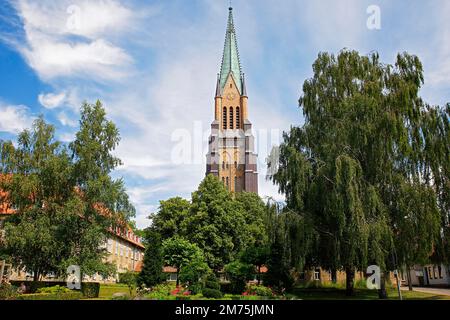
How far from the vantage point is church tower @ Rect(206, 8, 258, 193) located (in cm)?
7600

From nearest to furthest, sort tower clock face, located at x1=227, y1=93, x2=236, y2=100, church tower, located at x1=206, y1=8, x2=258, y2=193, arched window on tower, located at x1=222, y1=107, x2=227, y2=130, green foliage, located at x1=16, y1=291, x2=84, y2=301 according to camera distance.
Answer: green foliage, located at x1=16, y1=291, x2=84, y2=301 → church tower, located at x1=206, y1=8, x2=258, y2=193 → arched window on tower, located at x1=222, y1=107, x2=227, y2=130 → tower clock face, located at x1=227, y1=93, x2=236, y2=100

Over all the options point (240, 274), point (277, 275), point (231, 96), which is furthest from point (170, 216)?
point (231, 96)

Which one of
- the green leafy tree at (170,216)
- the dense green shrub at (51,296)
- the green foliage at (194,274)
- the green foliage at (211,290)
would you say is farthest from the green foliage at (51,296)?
the green leafy tree at (170,216)

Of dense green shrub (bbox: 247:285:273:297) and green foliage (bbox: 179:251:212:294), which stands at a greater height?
green foliage (bbox: 179:251:212:294)

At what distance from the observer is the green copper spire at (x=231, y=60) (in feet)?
289

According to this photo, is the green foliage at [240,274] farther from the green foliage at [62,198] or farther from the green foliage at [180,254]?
the green foliage at [62,198]

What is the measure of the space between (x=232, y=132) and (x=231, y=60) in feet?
61.7

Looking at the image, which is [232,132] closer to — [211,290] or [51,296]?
[211,290]

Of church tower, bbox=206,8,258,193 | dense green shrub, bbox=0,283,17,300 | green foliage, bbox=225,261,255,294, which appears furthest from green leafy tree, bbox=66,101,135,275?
church tower, bbox=206,8,258,193

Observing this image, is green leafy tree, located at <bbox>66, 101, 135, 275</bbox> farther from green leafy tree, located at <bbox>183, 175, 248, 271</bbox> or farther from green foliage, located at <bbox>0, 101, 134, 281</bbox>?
green leafy tree, located at <bbox>183, 175, 248, 271</bbox>

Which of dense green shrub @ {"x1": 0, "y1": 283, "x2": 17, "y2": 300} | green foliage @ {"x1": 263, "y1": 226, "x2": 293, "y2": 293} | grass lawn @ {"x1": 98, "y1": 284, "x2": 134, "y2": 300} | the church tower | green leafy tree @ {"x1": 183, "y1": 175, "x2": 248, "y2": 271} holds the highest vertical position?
the church tower

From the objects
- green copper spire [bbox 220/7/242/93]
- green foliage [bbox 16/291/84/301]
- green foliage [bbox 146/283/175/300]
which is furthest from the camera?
green copper spire [bbox 220/7/242/93]

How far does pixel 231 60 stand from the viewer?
90312 mm
